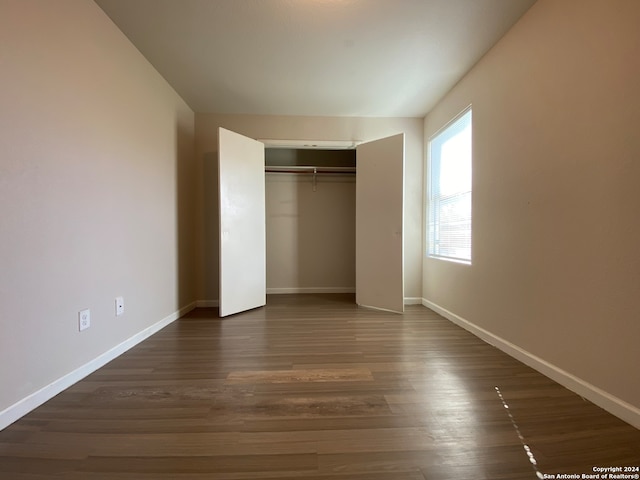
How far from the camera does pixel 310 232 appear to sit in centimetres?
417

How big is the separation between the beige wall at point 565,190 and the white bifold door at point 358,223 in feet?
3.13

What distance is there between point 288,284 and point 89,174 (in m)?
2.86

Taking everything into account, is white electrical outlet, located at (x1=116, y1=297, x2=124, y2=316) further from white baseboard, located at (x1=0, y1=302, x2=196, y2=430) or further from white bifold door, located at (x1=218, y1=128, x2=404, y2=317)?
white bifold door, located at (x1=218, y1=128, x2=404, y2=317)

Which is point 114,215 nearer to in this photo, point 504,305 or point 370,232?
point 370,232

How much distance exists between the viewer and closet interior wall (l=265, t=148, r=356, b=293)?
412 cm

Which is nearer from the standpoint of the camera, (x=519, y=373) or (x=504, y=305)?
(x=519, y=373)

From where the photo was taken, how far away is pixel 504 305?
2059 millimetres

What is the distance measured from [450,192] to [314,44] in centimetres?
197

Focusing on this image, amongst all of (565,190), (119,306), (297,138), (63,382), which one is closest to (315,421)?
(63,382)

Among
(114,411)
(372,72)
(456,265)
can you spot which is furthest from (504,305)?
(114,411)

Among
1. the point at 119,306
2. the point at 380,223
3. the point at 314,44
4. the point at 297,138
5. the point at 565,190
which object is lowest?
the point at 119,306

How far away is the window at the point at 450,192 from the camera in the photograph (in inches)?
104

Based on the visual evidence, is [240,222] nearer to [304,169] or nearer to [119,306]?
[304,169]

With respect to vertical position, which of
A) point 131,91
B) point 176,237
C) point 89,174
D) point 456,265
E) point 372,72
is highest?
point 372,72
